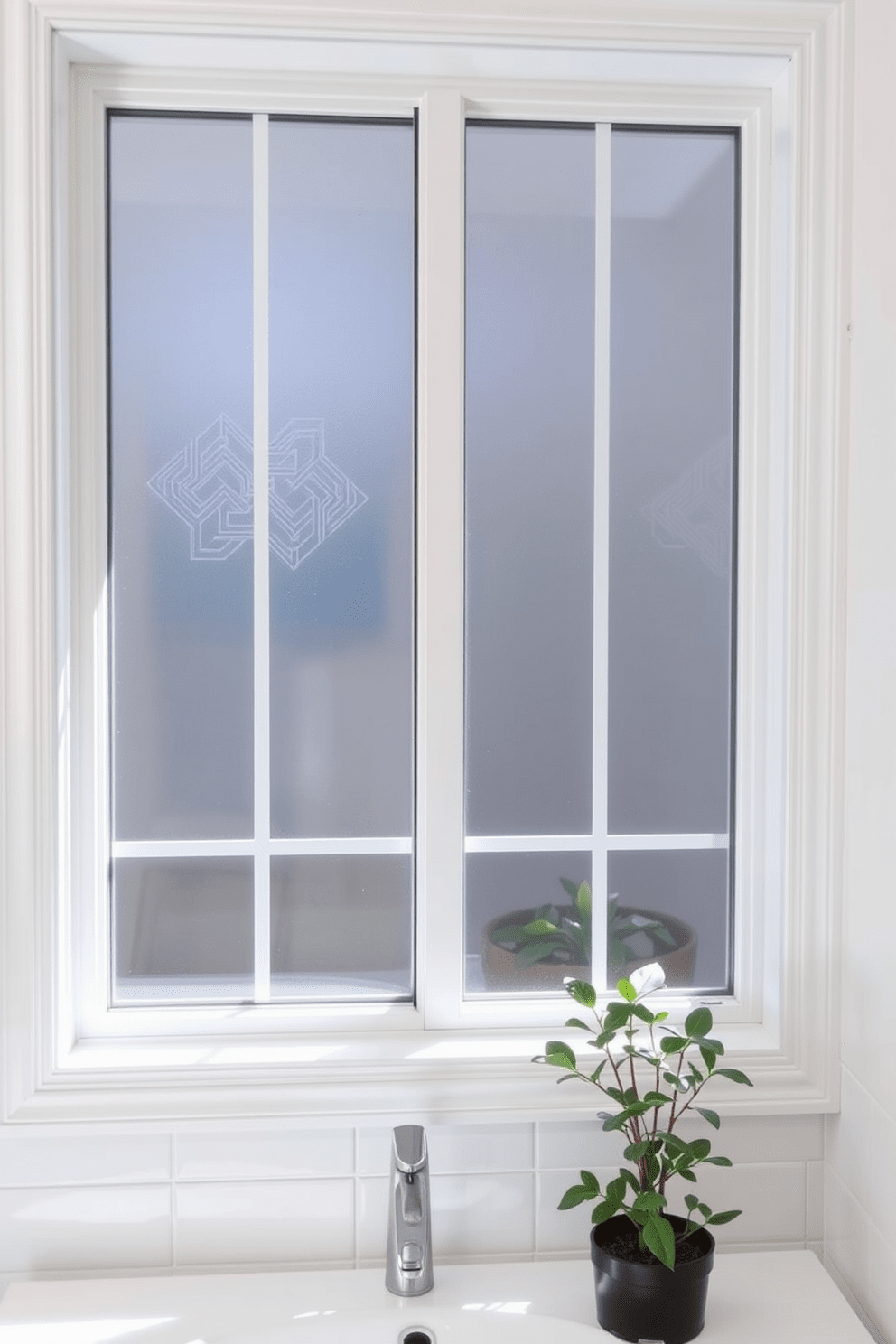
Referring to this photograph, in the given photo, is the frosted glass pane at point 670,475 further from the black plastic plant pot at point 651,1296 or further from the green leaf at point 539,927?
the black plastic plant pot at point 651,1296

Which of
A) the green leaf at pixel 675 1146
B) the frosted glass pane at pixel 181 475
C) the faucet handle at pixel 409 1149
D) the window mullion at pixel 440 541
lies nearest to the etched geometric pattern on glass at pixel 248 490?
the frosted glass pane at pixel 181 475

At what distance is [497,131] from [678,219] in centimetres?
27

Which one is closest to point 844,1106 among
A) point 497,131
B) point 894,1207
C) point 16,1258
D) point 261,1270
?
point 894,1207

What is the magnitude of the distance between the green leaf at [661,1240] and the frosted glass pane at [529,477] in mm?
504

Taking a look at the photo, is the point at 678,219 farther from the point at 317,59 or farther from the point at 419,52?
the point at 317,59

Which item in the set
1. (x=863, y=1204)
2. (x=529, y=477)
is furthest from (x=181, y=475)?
(x=863, y=1204)

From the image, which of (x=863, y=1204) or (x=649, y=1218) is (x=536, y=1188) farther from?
(x=863, y=1204)

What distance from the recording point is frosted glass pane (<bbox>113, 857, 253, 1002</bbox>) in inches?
56.9

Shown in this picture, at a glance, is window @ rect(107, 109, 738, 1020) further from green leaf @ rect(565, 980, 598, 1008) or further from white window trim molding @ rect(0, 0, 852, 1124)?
green leaf @ rect(565, 980, 598, 1008)

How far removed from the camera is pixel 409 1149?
1262 millimetres

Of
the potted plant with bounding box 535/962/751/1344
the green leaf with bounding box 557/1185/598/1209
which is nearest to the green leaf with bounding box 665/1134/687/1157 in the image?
the potted plant with bounding box 535/962/751/1344

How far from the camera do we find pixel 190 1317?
125cm

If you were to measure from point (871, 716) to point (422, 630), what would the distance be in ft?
1.87

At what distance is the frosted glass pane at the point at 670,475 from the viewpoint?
1.45m
